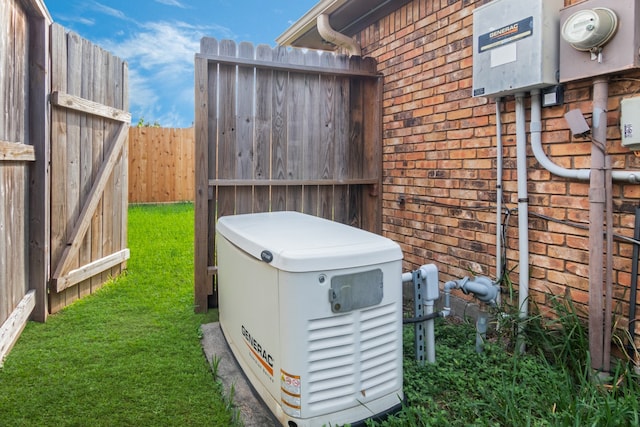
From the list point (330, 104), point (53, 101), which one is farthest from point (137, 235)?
point (330, 104)

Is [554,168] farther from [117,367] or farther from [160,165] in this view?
[160,165]

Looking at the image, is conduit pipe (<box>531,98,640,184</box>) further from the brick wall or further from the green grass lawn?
the green grass lawn

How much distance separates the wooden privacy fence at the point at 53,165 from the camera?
2945 mm

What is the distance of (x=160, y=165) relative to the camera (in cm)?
1099

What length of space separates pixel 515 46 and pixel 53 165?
3390mm

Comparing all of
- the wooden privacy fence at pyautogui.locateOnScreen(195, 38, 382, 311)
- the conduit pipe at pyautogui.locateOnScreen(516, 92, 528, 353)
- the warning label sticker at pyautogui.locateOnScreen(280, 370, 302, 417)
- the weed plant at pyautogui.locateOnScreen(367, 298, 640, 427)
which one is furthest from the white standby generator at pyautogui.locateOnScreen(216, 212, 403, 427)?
the wooden privacy fence at pyautogui.locateOnScreen(195, 38, 382, 311)

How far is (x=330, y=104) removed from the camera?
417cm

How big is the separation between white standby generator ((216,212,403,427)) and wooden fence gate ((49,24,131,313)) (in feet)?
7.66

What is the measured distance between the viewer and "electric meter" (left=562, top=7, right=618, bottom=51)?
81.7 inches

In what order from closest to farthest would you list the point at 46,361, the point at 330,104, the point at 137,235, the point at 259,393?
the point at 259,393
the point at 46,361
the point at 330,104
the point at 137,235

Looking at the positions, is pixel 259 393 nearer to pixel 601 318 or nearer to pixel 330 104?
pixel 601 318

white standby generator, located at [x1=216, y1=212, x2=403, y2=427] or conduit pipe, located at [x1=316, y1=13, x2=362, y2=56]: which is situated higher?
conduit pipe, located at [x1=316, y1=13, x2=362, y2=56]

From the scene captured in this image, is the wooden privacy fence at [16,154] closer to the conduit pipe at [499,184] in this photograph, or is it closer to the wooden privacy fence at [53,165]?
the wooden privacy fence at [53,165]

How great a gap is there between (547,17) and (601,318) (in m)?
1.57
